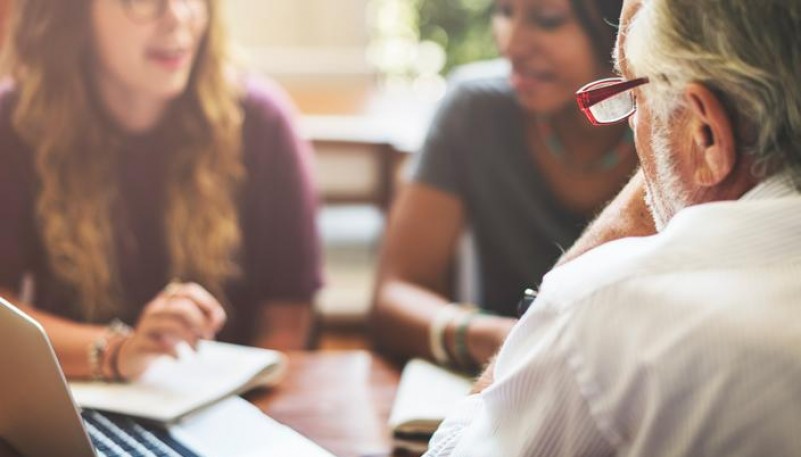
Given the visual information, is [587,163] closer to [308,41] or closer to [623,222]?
[623,222]

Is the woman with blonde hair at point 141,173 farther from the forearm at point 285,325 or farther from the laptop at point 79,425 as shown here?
the laptop at point 79,425

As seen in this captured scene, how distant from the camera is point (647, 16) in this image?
810 millimetres

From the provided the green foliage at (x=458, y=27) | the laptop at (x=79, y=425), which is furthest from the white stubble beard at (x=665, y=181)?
the green foliage at (x=458, y=27)

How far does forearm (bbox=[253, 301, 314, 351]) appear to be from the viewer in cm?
170

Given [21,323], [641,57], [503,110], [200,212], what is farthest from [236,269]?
[641,57]

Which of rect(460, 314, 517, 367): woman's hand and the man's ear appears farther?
rect(460, 314, 517, 367): woman's hand

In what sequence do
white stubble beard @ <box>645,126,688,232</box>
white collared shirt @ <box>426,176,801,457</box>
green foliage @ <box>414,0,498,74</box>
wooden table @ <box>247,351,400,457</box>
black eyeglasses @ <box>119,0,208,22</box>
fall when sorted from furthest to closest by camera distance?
1. green foliage @ <box>414,0,498,74</box>
2. black eyeglasses @ <box>119,0,208,22</box>
3. wooden table @ <box>247,351,400,457</box>
4. white stubble beard @ <box>645,126,688,232</box>
5. white collared shirt @ <box>426,176,801,457</box>

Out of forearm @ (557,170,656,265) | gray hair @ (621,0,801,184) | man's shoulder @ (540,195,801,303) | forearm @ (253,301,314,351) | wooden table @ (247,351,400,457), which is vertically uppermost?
gray hair @ (621,0,801,184)

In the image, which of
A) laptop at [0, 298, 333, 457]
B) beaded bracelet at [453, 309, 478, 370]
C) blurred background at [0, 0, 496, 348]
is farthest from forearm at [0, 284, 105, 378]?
blurred background at [0, 0, 496, 348]

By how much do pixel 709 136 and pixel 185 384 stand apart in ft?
2.40

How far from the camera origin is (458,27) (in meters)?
4.30

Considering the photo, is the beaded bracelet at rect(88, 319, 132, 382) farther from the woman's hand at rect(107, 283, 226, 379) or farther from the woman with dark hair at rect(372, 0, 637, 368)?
the woman with dark hair at rect(372, 0, 637, 368)

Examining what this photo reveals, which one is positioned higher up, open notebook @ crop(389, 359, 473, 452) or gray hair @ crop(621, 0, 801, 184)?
gray hair @ crop(621, 0, 801, 184)

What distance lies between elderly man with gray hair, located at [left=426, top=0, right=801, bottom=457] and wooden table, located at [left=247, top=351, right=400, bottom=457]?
0.34 meters
